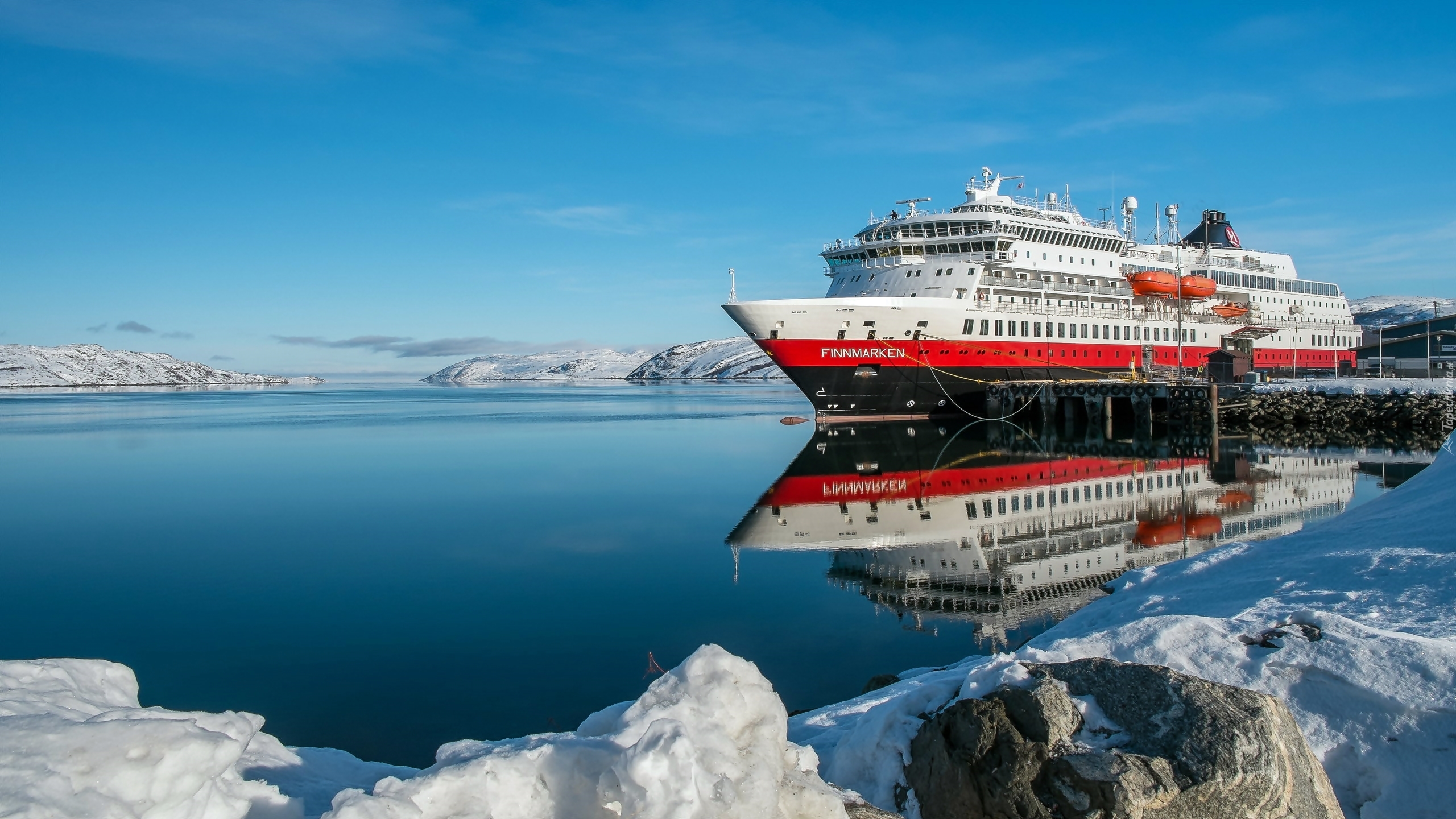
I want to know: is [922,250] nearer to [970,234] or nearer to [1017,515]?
[970,234]

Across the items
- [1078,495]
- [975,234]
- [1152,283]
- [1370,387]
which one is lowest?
[1078,495]

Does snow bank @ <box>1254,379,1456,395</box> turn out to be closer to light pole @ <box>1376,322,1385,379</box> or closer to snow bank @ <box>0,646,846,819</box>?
light pole @ <box>1376,322,1385,379</box>

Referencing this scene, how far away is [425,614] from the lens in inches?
441

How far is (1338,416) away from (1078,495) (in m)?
24.8

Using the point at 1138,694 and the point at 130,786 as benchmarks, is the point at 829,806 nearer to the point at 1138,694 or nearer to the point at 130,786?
the point at 1138,694

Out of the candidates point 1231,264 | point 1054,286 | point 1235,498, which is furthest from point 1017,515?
point 1231,264

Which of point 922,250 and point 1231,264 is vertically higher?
point 1231,264

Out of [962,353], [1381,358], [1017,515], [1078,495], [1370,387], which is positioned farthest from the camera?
[1381,358]

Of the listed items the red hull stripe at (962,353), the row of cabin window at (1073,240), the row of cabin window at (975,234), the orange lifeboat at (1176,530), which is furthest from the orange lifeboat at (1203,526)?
the row of cabin window at (1073,240)

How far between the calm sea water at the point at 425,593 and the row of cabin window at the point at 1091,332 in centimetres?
1351

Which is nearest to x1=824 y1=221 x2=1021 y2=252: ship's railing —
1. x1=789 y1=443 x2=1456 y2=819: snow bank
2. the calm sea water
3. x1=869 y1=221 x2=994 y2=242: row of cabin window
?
x1=869 y1=221 x2=994 y2=242: row of cabin window

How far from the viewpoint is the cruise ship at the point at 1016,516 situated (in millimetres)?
12453

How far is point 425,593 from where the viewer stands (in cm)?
1234

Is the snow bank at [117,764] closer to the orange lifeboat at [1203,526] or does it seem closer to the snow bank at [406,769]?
the snow bank at [406,769]
